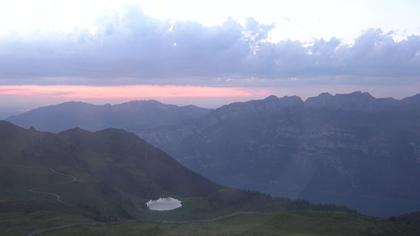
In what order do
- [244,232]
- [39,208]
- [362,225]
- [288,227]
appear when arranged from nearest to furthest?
1. [244,232]
2. [288,227]
3. [362,225]
4. [39,208]

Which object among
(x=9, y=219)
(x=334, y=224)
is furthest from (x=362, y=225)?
(x=9, y=219)

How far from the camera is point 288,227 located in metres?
135

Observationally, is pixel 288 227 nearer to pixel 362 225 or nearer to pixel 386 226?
pixel 362 225

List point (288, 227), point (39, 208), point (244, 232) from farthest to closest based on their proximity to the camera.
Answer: point (39, 208) → point (288, 227) → point (244, 232)

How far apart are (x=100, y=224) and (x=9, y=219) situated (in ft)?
92.8

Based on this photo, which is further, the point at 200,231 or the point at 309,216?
the point at 309,216

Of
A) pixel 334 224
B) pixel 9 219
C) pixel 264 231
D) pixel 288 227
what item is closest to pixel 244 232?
pixel 264 231

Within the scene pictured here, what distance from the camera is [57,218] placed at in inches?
5866

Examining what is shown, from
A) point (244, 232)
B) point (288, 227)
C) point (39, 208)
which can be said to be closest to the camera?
point (244, 232)

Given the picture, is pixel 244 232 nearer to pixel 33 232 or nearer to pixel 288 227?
pixel 288 227

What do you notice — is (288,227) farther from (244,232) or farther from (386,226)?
(386,226)

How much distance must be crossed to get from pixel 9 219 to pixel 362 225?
3626 inches

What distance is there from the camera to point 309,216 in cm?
15112

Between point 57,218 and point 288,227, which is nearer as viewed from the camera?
point 288,227
